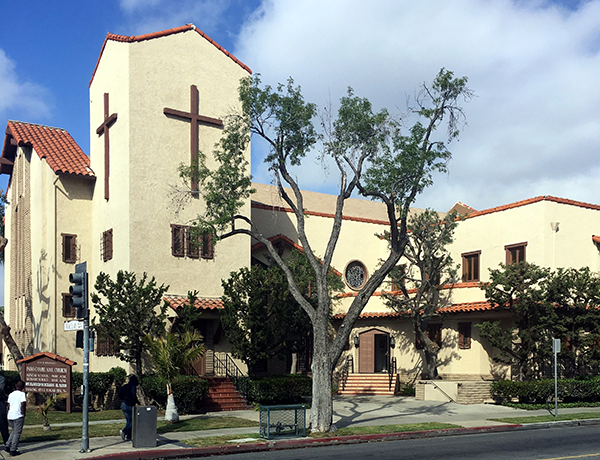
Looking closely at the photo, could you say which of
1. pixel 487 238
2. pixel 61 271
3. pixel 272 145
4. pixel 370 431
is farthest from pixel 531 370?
pixel 61 271

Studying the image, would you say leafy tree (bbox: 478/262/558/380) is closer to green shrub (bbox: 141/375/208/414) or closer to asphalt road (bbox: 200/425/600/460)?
asphalt road (bbox: 200/425/600/460)

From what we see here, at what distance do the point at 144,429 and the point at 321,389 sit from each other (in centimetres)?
495

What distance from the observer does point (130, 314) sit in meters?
24.2

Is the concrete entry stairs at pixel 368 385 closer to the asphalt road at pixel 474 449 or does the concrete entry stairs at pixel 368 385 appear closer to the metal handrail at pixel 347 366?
the metal handrail at pixel 347 366

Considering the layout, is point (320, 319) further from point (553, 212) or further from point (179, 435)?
point (553, 212)

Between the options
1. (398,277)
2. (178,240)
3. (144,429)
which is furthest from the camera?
(398,277)

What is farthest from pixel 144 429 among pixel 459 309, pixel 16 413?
pixel 459 309

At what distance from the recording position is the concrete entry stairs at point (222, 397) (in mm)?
25672

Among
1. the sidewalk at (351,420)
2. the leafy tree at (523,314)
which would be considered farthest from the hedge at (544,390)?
the leafy tree at (523,314)

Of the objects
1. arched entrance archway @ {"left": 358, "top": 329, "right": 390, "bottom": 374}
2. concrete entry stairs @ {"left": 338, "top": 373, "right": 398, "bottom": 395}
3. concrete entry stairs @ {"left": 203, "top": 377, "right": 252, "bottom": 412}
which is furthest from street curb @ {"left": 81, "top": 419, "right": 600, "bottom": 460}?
arched entrance archway @ {"left": 358, "top": 329, "right": 390, "bottom": 374}

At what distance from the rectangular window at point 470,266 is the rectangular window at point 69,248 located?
725 inches

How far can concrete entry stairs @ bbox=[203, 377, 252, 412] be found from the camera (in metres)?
25.7

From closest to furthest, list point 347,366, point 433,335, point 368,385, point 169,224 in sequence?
point 169,224 → point 433,335 → point 368,385 → point 347,366

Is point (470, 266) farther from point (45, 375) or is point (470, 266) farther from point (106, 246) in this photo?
point (45, 375)
